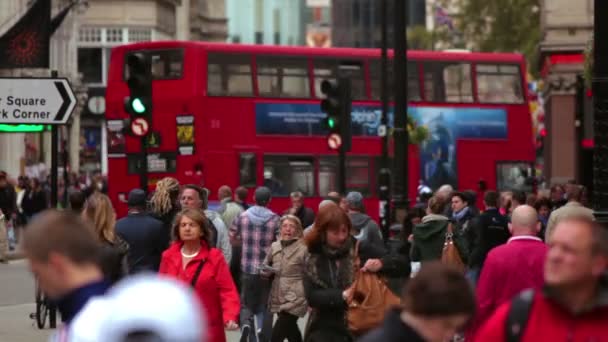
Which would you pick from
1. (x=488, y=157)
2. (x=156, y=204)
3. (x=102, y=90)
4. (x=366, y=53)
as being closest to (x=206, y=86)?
(x=366, y=53)

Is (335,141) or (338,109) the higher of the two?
(338,109)

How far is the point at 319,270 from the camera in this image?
452 inches

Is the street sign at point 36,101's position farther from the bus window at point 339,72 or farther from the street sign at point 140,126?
the bus window at point 339,72

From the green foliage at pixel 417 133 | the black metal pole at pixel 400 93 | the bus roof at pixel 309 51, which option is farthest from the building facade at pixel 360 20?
the black metal pole at pixel 400 93

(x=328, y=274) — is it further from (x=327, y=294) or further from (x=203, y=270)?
(x=203, y=270)

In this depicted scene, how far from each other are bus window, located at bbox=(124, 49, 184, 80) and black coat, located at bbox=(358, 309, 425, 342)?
29280 millimetres

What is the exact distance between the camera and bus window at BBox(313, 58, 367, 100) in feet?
116

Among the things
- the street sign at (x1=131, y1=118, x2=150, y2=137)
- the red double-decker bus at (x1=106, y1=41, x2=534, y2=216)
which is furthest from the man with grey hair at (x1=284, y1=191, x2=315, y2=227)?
the red double-decker bus at (x1=106, y1=41, x2=534, y2=216)

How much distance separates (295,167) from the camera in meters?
35.3

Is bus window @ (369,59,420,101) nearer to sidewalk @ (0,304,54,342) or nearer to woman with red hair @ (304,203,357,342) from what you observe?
sidewalk @ (0,304,54,342)

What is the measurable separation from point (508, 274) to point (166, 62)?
81.8 feet

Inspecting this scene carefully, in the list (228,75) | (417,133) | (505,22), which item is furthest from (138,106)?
(505,22)

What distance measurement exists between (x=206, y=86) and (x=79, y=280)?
1168 inches

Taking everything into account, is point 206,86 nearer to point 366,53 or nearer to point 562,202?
point 366,53
